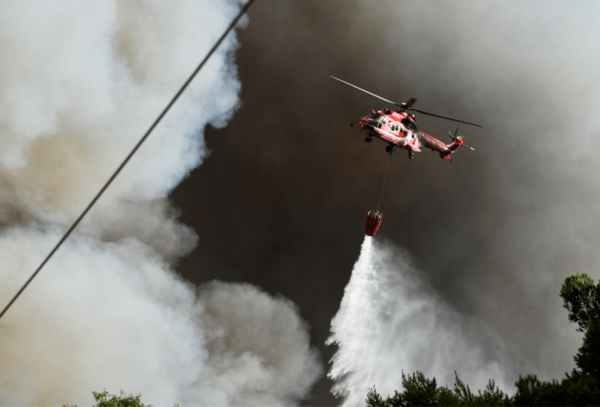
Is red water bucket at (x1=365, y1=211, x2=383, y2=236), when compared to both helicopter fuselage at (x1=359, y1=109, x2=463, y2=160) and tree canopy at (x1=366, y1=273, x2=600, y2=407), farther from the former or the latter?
tree canopy at (x1=366, y1=273, x2=600, y2=407)

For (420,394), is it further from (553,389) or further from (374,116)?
(374,116)

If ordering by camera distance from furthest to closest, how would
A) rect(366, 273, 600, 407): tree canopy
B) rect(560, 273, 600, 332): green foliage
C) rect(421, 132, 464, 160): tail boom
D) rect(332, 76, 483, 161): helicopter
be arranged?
rect(421, 132, 464, 160): tail boom, rect(332, 76, 483, 161): helicopter, rect(560, 273, 600, 332): green foliage, rect(366, 273, 600, 407): tree canopy

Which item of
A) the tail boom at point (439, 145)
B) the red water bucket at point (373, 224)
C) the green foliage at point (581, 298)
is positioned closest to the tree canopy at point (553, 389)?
the green foliage at point (581, 298)

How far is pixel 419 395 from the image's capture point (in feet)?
58.9

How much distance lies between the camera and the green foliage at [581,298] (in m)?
19.6

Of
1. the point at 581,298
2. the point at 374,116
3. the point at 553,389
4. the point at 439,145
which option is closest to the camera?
the point at 553,389

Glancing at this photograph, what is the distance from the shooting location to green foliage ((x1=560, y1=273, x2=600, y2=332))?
1962cm

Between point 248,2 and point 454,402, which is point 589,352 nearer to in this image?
point 454,402

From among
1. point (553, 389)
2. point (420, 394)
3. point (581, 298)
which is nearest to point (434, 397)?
point (420, 394)

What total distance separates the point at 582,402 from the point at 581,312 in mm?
6319

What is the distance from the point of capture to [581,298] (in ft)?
66.4

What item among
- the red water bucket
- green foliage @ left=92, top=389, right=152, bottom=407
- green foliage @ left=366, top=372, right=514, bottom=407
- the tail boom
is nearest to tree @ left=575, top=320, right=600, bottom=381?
green foliage @ left=366, top=372, right=514, bottom=407

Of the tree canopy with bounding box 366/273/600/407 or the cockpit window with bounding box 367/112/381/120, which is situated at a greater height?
the cockpit window with bounding box 367/112/381/120

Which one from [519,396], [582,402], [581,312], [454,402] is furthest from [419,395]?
[581,312]
